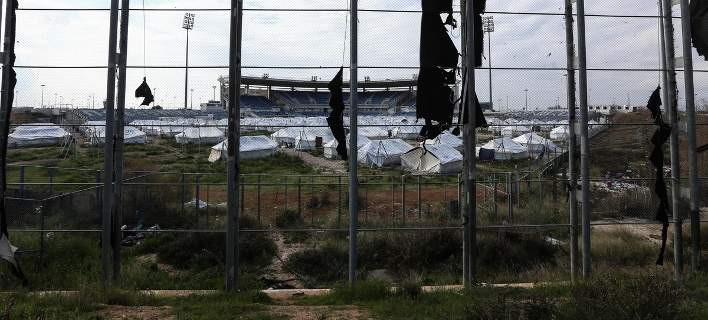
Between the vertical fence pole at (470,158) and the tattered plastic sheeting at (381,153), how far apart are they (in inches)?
1062

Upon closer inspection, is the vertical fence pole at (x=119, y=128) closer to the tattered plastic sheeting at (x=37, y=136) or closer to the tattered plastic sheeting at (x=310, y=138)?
the tattered plastic sheeting at (x=310, y=138)

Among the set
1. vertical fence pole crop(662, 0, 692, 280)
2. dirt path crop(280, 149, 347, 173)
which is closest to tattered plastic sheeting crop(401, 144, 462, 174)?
dirt path crop(280, 149, 347, 173)

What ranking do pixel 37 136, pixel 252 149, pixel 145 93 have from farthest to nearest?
pixel 37 136, pixel 252 149, pixel 145 93

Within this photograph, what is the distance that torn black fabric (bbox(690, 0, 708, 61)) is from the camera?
7.93m

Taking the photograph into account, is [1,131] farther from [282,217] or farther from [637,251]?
[637,251]

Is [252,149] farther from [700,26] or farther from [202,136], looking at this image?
[700,26]

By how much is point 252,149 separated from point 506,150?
17358 millimetres

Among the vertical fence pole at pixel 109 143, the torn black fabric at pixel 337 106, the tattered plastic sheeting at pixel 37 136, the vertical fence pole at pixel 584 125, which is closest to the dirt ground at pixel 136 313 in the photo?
the vertical fence pole at pixel 109 143

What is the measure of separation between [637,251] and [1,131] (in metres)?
10.9

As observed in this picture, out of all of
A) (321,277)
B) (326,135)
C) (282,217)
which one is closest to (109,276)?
(321,277)

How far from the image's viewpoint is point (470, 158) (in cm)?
684

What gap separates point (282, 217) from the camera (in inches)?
552

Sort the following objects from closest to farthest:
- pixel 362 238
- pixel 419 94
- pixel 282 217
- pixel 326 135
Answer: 1. pixel 419 94
2. pixel 362 238
3. pixel 282 217
4. pixel 326 135

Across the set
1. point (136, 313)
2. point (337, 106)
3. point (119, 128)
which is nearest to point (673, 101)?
point (337, 106)
